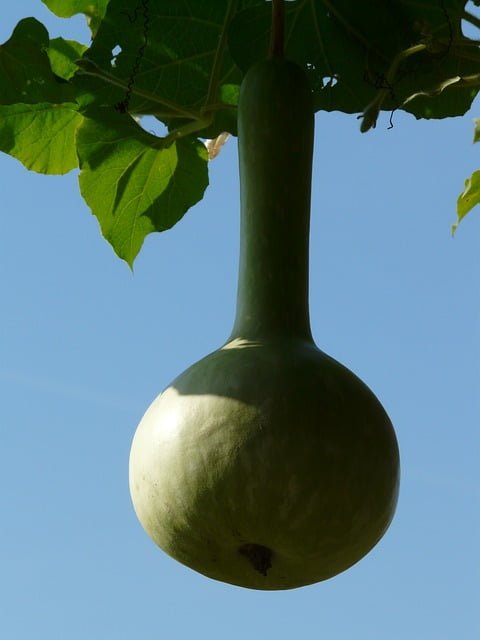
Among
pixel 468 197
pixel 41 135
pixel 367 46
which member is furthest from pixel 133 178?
pixel 468 197

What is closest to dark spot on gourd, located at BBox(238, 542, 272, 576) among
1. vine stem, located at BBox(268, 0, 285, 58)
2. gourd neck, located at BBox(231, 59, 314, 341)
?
gourd neck, located at BBox(231, 59, 314, 341)

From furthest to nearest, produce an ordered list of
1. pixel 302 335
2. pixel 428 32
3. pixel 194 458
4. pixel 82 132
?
pixel 82 132, pixel 428 32, pixel 302 335, pixel 194 458

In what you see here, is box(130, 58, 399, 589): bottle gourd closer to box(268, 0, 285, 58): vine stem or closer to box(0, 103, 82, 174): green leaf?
box(268, 0, 285, 58): vine stem

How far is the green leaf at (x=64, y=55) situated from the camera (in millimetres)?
1703

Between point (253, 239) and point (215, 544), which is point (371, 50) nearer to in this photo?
point (253, 239)

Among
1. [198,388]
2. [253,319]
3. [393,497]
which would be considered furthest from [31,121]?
[393,497]

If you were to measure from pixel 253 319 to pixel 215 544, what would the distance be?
29cm

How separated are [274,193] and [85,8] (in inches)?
22.2

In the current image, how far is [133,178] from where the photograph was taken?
5.78 ft

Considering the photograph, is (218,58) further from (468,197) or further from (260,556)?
(260,556)

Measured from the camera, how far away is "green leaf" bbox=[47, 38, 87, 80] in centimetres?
170

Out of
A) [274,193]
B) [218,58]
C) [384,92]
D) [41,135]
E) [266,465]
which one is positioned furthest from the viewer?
[41,135]

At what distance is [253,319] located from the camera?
130cm

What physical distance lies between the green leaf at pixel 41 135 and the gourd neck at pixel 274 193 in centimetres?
48
